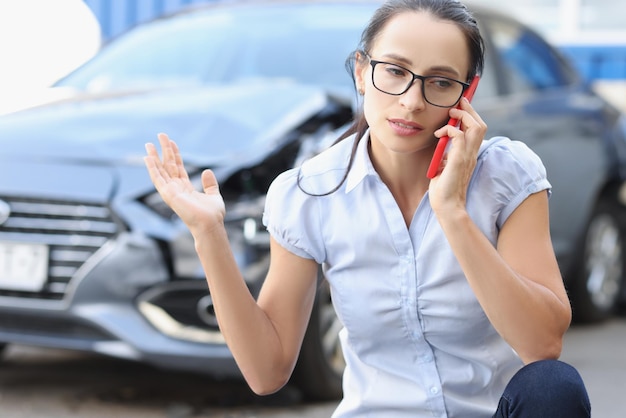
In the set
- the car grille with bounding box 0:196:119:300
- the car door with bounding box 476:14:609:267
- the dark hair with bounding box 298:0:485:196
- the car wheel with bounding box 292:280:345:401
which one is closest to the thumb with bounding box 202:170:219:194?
the dark hair with bounding box 298:0:485:196

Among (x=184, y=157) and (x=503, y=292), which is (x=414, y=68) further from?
(x=184, y=157)

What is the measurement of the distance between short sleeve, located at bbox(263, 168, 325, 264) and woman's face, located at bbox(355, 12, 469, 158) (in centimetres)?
22

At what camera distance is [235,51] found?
5.75 meters

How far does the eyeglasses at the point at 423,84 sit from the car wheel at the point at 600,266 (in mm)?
4053

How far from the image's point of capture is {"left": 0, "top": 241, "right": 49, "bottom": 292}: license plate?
4.43 meters

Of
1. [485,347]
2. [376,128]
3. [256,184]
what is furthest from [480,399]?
[256,184]

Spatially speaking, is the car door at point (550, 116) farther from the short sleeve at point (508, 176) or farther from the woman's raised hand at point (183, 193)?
the woman's raised hand at point (183, 193)

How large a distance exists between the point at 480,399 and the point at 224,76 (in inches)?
131

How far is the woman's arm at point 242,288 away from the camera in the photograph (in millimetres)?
2461

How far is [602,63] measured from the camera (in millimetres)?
12516

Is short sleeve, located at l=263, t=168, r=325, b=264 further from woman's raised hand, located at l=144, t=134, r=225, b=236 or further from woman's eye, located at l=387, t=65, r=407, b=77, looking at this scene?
woman's eye, located at l=387, t=65, r=407, b=77

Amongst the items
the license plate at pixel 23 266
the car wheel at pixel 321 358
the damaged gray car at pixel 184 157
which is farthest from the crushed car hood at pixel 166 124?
the car wheel at pixel 321 358

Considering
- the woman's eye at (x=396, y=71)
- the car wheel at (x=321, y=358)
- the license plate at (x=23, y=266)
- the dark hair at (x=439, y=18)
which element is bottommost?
the car wheel at (x=321, y=358)

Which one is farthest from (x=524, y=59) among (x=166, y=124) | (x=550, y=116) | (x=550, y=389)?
(x=550, y=389)
